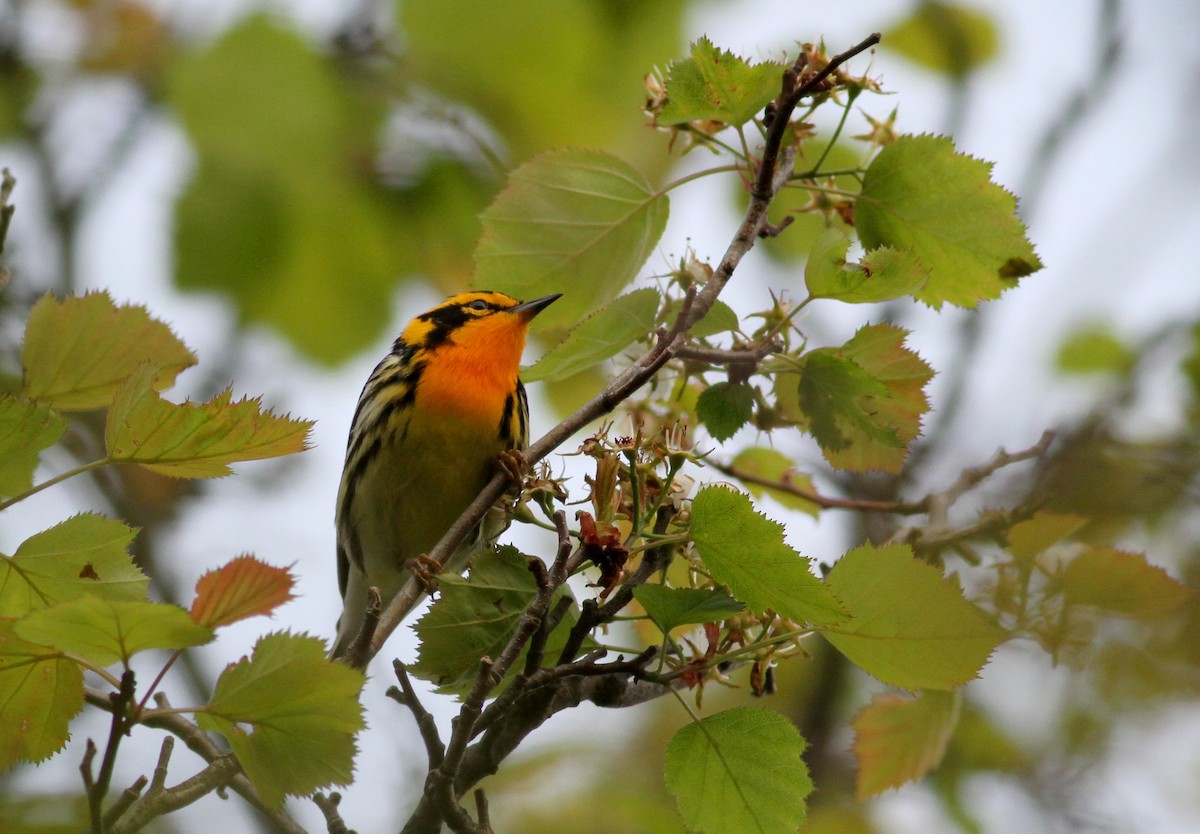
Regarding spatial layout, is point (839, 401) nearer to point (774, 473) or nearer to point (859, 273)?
point (859, 273)

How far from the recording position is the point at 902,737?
263cm

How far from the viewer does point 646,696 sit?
2338 millimetres

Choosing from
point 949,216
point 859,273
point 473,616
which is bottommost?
point 473,616

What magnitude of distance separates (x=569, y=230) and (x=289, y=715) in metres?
1.18

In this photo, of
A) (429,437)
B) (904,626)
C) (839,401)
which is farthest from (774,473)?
(429,437)

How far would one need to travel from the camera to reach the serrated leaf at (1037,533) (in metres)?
2.28

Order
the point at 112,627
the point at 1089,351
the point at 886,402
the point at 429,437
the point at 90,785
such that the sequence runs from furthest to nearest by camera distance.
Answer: the point at 1089,351
the point at 429,437
the point at 886,402
the point at 90,785
the point at 112,627

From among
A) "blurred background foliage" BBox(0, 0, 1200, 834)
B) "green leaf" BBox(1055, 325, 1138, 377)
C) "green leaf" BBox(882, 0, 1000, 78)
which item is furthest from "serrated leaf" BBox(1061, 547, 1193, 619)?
"green leaf" BBox(882, 0, 1000, 78)

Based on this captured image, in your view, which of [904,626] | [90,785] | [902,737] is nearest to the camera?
[90,785]

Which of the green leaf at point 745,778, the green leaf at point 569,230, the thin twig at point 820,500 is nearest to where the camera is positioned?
the green leaf at point 745,778

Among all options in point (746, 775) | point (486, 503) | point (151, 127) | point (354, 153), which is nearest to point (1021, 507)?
point (746, 775)

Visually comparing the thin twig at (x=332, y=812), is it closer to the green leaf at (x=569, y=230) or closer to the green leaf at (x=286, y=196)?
the green leaf at (x=569, y=230)

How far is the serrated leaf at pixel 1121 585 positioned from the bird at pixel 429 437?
1.65 m

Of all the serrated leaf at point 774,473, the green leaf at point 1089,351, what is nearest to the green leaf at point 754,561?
the serrated leaf at point 774,473
